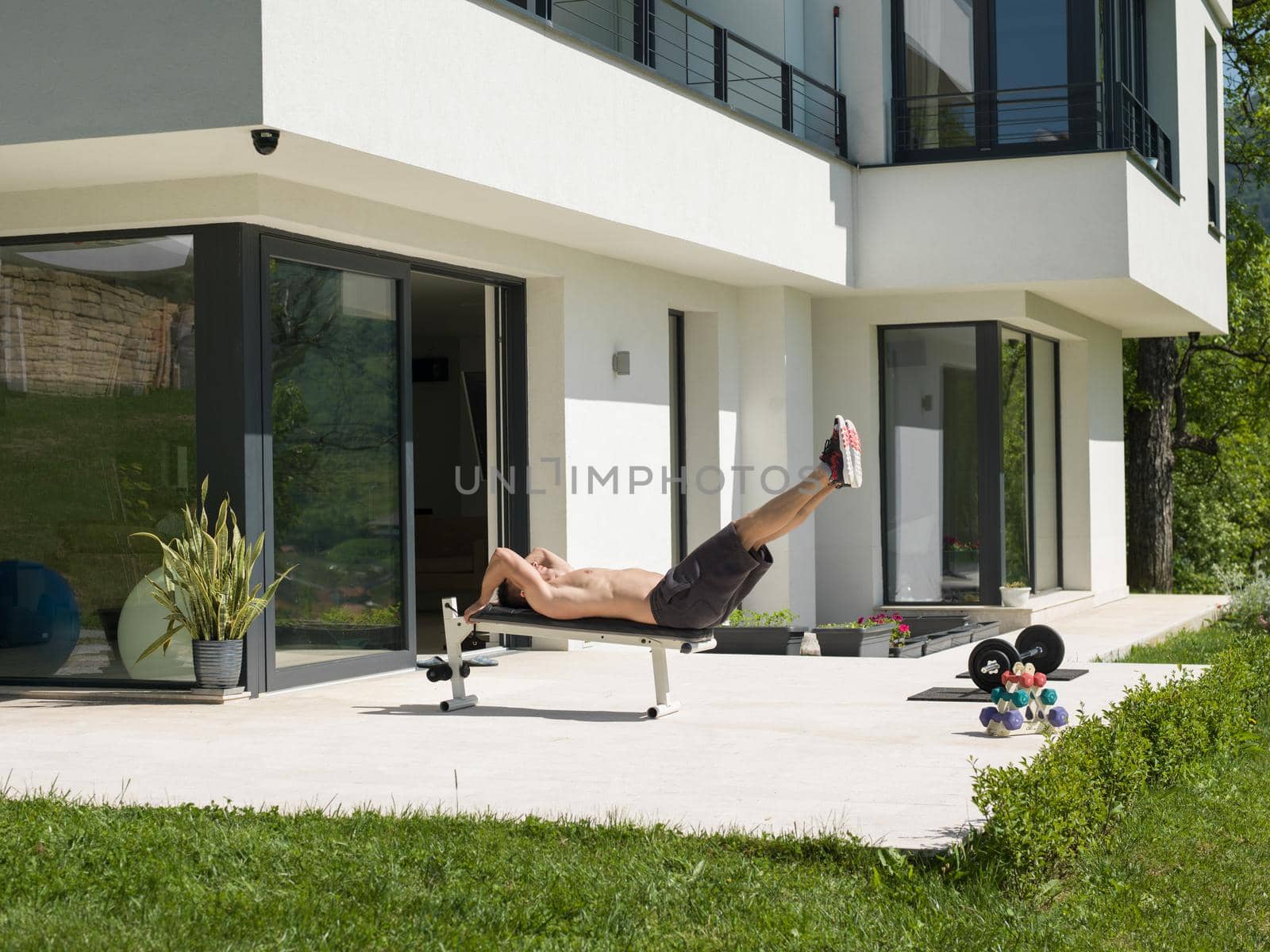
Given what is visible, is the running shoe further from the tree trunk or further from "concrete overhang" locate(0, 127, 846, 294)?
the tree trunk

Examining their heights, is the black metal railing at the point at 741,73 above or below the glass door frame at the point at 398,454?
above

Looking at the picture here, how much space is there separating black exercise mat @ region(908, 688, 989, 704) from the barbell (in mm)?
163

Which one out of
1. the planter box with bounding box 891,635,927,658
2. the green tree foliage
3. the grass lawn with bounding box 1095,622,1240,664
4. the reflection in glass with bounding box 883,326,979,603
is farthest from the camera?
the green tree foliage

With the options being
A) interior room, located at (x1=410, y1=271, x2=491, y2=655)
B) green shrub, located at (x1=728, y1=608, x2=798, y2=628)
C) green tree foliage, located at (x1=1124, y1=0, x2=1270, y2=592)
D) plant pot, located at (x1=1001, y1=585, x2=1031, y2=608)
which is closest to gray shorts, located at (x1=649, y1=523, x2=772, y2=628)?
green shrub, located at (x1=728, y1=608, x2=798, y2=628)

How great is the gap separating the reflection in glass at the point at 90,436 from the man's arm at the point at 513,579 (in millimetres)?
2058

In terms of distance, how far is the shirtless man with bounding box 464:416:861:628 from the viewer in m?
8.19

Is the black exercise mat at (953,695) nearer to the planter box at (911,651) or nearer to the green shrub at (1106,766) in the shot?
the green shrub at (1106,766)

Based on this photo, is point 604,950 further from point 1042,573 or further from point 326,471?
point 1042,573

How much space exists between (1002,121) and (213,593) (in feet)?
30.5

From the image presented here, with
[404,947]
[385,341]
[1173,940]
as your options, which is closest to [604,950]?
[404,947]

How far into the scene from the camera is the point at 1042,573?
17.7 m

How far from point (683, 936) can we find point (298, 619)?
608 centimetres

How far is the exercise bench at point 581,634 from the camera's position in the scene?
8492 millimetres

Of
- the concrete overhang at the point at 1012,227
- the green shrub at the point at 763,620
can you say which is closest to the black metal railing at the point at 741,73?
the concrete overhang at the point at 1012,227
